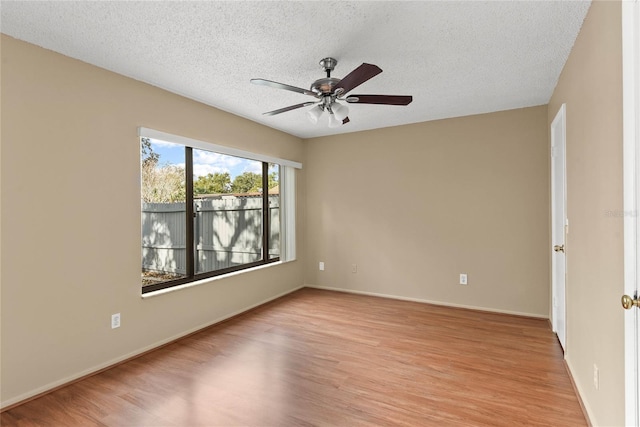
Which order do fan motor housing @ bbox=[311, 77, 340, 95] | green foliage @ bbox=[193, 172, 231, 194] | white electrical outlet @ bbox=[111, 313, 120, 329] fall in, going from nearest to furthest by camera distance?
fan motor housing @ bbox=[311, 77, 340, 95] → white electrical outlet @ bbox=[111, 313, 120, 329] → green foliage @ bbox=[193, 172, 231, 194]

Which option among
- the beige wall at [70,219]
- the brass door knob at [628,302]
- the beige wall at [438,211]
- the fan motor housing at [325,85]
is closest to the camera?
the brass door knob at [628,302]

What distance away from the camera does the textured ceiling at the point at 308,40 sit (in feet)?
5.99

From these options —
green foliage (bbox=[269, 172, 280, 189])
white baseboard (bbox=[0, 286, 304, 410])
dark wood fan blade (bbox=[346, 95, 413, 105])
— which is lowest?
white baseboard (bbox=[0, 286, 304, 410])

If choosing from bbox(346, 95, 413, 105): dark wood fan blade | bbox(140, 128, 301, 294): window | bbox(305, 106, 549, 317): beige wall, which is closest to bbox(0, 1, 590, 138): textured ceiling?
bbox(346, 95, 413, 105): dark wood fan blade

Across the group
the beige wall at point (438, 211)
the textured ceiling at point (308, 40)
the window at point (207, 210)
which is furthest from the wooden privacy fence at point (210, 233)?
the textured ceiling at point (308, 40)

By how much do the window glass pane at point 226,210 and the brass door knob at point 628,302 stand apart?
3.43 m

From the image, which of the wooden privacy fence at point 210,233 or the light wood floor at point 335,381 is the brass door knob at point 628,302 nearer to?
the light wood floor at point 335,381

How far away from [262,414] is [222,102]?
2.96 metres

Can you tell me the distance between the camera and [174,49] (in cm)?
228

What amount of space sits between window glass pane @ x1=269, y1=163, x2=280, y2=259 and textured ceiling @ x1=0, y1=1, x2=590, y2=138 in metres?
1.68

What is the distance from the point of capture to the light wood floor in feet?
6.30

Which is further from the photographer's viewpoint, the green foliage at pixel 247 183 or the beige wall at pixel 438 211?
the green foliage at pixel 247 183

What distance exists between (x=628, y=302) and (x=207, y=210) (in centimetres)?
360

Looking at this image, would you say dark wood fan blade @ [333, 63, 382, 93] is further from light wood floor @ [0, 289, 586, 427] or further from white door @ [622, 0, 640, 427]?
light wood floor @ [0, 289, 586, 427]
